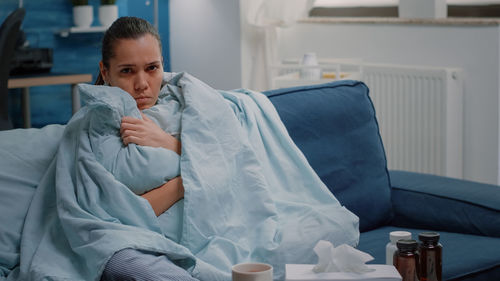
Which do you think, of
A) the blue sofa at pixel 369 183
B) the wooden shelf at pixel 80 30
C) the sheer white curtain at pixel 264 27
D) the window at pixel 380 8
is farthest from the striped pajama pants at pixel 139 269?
the wooden shelf at pixel 80 30

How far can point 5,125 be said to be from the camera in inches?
141

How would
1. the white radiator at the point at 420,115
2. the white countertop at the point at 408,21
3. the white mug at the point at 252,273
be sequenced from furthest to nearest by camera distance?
1. the white radiator at the point at 420,115
2. the white countertop at the point at 408,21
3. the white mug at the point at 252,273

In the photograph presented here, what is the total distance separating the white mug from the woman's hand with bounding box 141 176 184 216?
0.52 m

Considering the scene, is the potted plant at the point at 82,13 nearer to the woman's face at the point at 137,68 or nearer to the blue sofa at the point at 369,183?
the blue sofa at the point at 369,183

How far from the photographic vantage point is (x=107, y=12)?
4824mm

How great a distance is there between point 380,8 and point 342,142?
2051 millimetres

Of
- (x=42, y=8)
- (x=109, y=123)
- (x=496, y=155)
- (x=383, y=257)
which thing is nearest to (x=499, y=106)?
(x=496, y=155)

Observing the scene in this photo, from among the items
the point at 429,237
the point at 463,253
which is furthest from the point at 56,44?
the point at 429,237

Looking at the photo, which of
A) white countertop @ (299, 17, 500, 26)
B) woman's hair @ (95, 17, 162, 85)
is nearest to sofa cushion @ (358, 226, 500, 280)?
woman's hair @ (95, 17, 162, 85)

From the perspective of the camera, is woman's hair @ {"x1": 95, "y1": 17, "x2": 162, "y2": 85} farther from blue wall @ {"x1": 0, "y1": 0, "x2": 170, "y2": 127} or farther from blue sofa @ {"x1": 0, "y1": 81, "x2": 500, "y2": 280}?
blue wall @ {"x1": 0, "y1": 0, "x2": 170, "y2": 127}

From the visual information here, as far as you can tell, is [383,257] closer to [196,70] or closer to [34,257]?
[34,257]

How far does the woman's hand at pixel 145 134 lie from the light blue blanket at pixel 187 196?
0.02 m

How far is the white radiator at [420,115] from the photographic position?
3561mm

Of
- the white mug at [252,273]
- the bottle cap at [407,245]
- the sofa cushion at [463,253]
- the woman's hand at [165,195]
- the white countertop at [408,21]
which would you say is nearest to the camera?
the white mug at [252,273]
